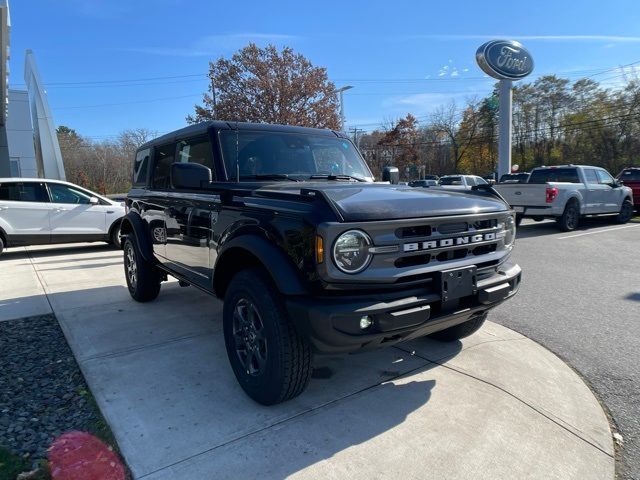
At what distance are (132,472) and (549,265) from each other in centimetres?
758

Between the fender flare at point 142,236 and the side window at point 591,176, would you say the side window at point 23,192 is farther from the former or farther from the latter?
the side window at point 591,176

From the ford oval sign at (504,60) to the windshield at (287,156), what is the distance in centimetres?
1996

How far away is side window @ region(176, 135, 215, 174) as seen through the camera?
4.00 m

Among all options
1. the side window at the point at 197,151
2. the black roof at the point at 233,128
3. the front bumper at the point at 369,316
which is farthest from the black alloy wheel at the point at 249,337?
the black roof at the point at 233,128

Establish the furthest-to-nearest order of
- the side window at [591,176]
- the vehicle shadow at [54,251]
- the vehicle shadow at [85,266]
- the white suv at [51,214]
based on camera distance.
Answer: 1. the side window at [591,176]
2. the vehicle shadow at [54,251]
3. the white suv at [51,214]
4. the vehicle shadow at [85,266]

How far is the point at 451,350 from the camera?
3994 millimetres

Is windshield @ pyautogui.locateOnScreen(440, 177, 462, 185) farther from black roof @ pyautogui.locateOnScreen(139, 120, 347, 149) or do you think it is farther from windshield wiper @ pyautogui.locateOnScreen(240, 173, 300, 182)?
windshield wiper @ pyautogui.locateOnScreen(240, 173, 300, 182)

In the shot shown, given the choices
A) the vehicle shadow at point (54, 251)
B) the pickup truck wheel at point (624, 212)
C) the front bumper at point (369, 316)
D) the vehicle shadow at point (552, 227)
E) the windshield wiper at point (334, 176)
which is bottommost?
the vehicle shadow at point (552, 227)

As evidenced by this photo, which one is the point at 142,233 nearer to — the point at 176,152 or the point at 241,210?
the point at 176,152

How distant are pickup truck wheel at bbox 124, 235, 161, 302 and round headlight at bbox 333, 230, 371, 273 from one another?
349 centimetres

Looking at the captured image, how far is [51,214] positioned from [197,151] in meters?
7.56

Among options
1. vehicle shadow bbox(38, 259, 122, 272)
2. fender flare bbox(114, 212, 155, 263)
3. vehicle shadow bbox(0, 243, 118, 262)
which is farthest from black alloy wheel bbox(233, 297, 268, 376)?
vehicle shadow bbox(0, 243, 118, 262)

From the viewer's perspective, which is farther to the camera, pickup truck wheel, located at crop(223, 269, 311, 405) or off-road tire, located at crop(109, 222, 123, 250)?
off-road tire, located at crop(109, 222, 123, 250)

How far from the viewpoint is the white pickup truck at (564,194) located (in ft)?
40.4
